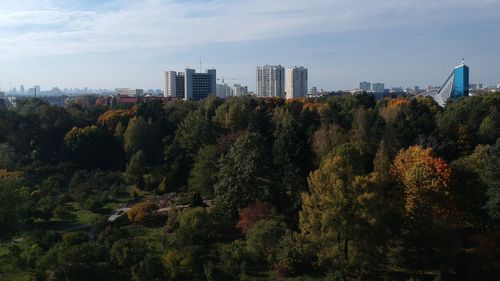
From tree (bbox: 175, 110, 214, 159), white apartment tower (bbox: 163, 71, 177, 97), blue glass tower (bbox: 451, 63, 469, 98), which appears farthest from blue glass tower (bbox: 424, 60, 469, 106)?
white apartment tower (bbox: 163, 71, 177, 97)

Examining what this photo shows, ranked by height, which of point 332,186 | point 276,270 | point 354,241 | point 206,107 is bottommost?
point 276,270

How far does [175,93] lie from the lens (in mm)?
86812

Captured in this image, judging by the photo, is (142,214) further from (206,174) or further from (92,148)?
(92,148)

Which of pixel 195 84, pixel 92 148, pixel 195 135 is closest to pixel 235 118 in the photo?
pixel 195 135

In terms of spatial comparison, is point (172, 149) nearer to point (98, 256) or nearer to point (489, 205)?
point (98, 256)

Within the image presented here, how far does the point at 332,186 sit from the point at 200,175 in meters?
9.02

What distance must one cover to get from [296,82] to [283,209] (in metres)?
79.1

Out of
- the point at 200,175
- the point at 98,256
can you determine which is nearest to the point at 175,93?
the point at 200,175

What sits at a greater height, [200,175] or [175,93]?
[175,93]

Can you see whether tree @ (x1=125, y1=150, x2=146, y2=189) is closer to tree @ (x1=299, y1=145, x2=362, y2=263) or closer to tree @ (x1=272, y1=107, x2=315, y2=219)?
tree @ (x1=272, y1=107, x2=315, y2=219)

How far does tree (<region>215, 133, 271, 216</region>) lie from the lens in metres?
19.0

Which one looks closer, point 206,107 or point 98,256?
point 98,256

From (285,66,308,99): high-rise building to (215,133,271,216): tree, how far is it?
3009 inches

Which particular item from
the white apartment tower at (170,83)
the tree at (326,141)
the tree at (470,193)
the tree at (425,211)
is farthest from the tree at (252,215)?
the white apartment tower at (170,83)
